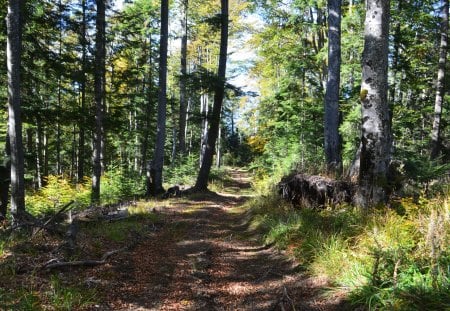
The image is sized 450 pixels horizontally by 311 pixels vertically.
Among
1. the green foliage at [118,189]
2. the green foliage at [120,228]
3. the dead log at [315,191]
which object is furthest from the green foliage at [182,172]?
the dead log at [315,191]

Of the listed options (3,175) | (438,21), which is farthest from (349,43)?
(3,175)

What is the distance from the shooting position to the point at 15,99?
8.07 meters

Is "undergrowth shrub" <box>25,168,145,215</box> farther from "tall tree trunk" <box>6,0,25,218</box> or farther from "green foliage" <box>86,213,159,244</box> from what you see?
"green foliage" <box>86,213,159,244</box>

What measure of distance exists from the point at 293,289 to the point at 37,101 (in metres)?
10.8

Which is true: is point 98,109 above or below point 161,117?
above

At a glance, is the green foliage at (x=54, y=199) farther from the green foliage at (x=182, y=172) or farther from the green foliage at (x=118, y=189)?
the green foliage at (x=182, y=172)

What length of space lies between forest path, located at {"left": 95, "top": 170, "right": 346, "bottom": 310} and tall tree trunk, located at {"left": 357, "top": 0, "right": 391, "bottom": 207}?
6.34 ft

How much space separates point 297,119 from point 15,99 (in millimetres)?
12990

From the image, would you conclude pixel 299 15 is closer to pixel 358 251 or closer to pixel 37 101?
pixel 37 101

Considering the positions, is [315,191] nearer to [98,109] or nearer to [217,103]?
[217,103]

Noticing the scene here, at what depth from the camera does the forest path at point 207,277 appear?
420cm

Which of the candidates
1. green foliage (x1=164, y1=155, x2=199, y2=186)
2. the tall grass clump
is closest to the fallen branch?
the tall grass clump

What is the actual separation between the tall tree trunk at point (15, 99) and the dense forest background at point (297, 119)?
0.03m

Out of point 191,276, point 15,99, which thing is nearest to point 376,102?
point 191,276
